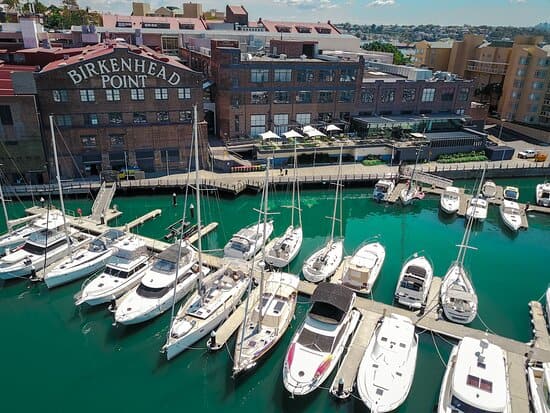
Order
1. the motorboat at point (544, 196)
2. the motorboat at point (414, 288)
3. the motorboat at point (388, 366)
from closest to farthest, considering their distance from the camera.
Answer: the motorboat at point (388, 366) → the motorboat at point (414, 288) → the motorboat at point (544, 196)

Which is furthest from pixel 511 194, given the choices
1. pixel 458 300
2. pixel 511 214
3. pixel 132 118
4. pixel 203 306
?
pixel 132 118

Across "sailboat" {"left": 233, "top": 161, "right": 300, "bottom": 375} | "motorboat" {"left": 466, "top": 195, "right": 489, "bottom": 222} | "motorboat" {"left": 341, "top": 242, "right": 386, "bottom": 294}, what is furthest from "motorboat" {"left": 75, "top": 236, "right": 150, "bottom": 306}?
"motorboat" {"left": 466, "top": 195, "right": 489, "bottom": 222}

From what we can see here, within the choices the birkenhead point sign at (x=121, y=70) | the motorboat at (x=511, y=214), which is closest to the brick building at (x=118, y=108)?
the birkenhead point sign at (x=121, y=70)

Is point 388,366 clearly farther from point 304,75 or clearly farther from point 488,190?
point 304,75

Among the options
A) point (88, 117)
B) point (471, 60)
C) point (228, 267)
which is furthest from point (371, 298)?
point (471, 60)

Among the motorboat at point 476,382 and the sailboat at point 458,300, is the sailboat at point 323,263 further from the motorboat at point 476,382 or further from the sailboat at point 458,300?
the motorboat at point 476,382

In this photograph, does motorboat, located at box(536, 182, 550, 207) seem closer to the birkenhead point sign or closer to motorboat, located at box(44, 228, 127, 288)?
the birkenhead point sign
